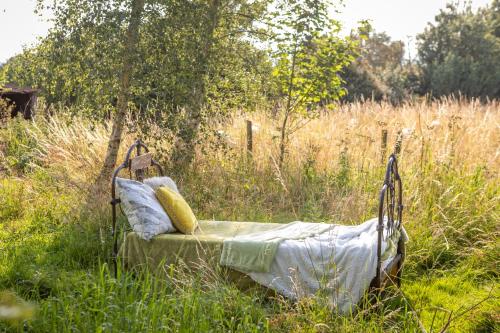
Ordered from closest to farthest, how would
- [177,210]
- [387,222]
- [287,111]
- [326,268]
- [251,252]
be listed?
1. [326,268]
2. [251,252]
3. [387,222]
4. [177,210]
5. [287,111]

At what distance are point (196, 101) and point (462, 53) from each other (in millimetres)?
20853

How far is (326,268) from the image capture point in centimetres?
348

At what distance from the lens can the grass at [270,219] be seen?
290cm

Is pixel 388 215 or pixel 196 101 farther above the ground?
pixel 196 101

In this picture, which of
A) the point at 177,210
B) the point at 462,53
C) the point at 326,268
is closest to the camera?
the point at 326,268

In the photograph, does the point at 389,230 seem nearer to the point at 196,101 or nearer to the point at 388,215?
the point at 388,215

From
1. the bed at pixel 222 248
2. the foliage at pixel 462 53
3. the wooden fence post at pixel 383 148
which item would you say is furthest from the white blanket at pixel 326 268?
the foliage at pixel 462 53

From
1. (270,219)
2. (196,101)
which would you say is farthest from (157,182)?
(196,101)

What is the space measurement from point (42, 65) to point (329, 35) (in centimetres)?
348

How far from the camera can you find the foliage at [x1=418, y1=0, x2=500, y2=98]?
2244 centimetres

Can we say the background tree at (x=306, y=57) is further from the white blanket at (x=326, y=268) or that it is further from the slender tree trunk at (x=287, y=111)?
the white blanket at (x=326, y=268)

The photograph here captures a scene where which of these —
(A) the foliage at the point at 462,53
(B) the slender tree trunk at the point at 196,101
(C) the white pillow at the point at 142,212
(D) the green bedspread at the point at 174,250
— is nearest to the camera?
(D) the green bedspread at the point at 174,250

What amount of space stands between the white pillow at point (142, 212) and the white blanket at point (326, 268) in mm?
759

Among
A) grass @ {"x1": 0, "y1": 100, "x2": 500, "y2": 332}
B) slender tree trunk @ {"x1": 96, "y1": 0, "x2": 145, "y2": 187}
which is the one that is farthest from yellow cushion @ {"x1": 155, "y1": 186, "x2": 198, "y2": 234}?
slender tree trunk @ {"x1": 96, "y1": 0, "x2": 145, "y2": 187}
